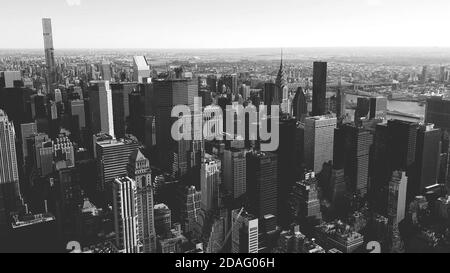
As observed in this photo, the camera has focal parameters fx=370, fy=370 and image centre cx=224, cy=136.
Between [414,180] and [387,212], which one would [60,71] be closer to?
[387,212]

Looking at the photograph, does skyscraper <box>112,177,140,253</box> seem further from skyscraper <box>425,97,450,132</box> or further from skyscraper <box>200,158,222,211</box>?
skyscraper <box>425,97,450,132</box>

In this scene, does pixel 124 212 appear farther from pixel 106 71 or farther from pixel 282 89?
pixel 282 89

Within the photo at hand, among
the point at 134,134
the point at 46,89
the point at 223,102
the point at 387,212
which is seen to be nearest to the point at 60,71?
the point at 46,89

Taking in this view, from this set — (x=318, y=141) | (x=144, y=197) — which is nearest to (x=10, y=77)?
(x=144, y=197)

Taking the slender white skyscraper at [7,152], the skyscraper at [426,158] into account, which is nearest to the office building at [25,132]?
the slender white skyscraper at [7,152]

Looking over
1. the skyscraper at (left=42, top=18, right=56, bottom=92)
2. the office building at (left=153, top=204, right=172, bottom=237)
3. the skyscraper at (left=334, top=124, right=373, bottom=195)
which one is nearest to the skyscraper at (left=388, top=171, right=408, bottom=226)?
the skyscraper at (left=334, top=124, right=373, bottom=195)

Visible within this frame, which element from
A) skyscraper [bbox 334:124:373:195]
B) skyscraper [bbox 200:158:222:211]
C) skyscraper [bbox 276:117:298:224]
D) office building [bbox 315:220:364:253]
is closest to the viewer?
office building [bbox 315:220:364:253]
